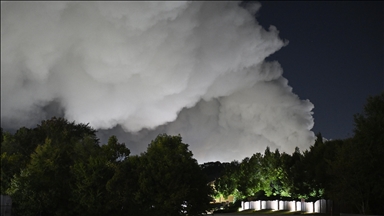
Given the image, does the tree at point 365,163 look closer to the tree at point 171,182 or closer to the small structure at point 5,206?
the tree at point 171,182

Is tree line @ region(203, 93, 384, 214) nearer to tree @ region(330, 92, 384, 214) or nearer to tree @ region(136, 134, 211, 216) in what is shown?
tree @ region(330, 92, 384, 214)

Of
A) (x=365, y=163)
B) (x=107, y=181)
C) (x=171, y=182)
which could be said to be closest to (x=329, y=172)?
(x=365, y=163)

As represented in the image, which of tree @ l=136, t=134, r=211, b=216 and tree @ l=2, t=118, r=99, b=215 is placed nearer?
tree @ l=2, t=118, r=99, b=215

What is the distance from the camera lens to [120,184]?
4422 cm

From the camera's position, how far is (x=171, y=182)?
43594 millimetres

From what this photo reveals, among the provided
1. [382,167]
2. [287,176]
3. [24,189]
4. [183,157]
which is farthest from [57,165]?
[287,176]

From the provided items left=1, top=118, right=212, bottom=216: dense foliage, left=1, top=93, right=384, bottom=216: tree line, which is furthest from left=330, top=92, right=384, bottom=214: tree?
left=1, top=118, right=212, bottom=216: dense foliage

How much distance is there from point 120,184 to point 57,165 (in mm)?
6207

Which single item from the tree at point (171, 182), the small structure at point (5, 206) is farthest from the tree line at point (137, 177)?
the small structure at point (5, 206)

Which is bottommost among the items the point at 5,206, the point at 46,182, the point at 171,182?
the point at 5,206

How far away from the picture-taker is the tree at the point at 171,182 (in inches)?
1708

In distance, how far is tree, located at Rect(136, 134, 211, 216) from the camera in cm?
4338

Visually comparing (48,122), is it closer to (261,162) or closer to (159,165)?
(159,165)

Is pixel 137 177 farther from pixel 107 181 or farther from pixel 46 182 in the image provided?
pixel 46 182
